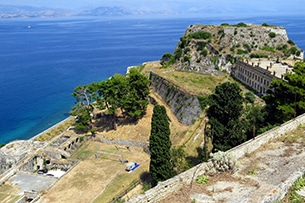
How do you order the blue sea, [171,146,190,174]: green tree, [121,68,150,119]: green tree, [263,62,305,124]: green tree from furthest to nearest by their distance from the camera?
the blue sea < [121,68,150,119]: green tree < [171,146,190,174]: green tree < [263,62,305,124]: green tree

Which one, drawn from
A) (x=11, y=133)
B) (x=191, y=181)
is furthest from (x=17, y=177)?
(x=191, y=181)

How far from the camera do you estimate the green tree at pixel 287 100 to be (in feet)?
90.2

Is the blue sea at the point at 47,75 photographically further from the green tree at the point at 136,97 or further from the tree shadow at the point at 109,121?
the green tree at the point at 136,97

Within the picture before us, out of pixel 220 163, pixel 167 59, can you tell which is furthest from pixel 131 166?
pixel 167 59

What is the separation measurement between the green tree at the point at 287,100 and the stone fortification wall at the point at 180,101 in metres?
12.5

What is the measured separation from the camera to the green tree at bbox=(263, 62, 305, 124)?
27491mm

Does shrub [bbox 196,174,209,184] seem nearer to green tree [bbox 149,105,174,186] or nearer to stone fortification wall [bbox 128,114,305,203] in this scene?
stone fortification wall [bbox 128,114,305,203]

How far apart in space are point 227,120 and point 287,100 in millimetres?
6795

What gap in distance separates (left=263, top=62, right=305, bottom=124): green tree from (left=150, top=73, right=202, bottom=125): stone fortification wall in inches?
490

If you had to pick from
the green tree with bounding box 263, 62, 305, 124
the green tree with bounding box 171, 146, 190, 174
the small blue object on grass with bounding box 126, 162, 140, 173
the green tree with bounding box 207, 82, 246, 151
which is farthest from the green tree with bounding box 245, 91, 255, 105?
the small blue object on grass with bounding box 126, 162, 140, 173

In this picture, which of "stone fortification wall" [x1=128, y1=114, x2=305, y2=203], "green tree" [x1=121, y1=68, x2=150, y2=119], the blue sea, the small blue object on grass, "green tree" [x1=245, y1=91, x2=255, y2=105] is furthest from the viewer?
the blue sea

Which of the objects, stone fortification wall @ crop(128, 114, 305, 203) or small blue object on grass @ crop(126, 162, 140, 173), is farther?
small blue object on grass @ crop(126, 162, 140, 173)

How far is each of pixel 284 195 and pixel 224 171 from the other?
3.16m

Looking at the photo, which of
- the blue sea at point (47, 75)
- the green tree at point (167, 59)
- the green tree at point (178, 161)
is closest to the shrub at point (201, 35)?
the green tree at point (167, 59)
